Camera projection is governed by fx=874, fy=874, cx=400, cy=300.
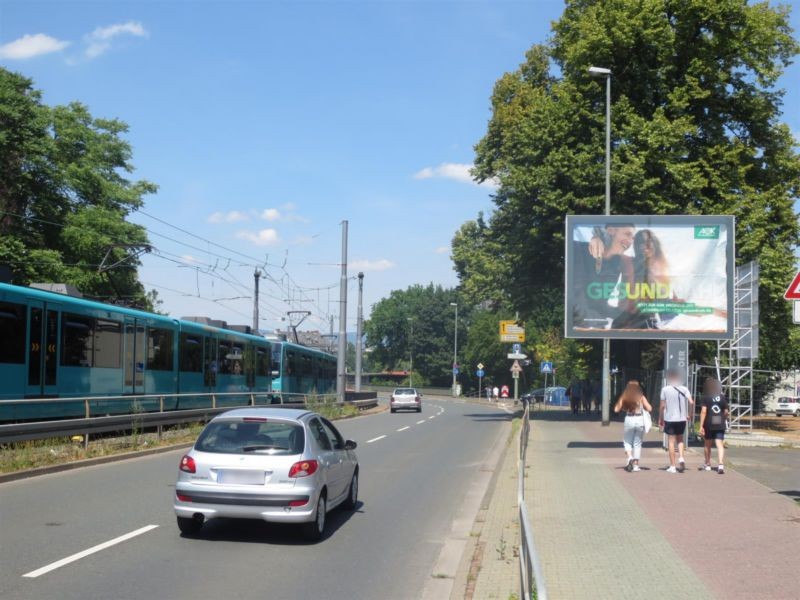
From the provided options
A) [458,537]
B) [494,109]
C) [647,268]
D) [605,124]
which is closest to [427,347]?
[494,109]

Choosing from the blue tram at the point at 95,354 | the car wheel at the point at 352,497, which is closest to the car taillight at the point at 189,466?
the car wheel at the point at 352,497

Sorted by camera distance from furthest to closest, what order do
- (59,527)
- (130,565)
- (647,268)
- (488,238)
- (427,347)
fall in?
(427,347)
(488,238)
(647,268)
(59,527)
(130,565)

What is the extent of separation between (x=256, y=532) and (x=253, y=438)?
1238 millimetres

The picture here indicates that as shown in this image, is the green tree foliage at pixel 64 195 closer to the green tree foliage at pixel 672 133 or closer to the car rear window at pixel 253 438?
the green tree foliage at pixel 672 133

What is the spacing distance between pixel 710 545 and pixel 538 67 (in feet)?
112

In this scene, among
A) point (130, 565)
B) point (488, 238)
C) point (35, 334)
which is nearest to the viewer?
point (130, 565)

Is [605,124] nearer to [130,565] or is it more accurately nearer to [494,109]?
[494,109]

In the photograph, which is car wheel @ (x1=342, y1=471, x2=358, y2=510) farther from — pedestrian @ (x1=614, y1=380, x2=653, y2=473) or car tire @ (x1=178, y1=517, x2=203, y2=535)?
pedestrian @ (x1=614, y1=380, x2=653, y2=473)

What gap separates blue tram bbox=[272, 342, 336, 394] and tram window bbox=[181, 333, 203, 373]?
390 inches

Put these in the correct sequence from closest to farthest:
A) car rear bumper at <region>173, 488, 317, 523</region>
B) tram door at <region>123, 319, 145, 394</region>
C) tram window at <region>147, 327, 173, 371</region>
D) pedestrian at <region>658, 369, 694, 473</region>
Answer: car rear bumper at <region>173, 488, 317, 523</region> → pedestrian at <region>658, 369, 694, 473</region> → tram door at <region>123, 319, 145, 394</region> → tram window at <region>147, 327, 173, 371</region>

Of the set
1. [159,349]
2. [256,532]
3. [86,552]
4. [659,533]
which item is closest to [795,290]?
[659,533]

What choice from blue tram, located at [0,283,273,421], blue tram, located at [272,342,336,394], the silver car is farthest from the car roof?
blue tram, located at [272,342,336,394]

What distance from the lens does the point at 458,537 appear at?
33.4ft

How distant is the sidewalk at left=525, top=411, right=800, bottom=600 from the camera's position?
283 inches
